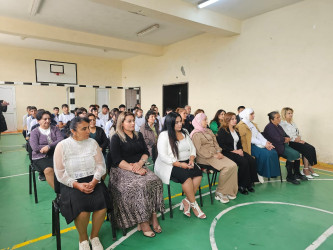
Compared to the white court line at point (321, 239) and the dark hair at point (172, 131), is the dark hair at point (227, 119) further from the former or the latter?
the white court line at point (321, 239)

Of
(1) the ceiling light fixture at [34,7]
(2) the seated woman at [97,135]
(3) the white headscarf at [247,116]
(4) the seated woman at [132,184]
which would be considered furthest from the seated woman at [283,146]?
(1) the ceiling light fixture at [34,7]

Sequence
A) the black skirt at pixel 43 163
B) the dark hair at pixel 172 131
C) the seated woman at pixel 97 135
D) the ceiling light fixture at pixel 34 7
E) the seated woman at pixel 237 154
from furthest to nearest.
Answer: the ceiling light fixture at pixel 34 7 → the seated woman at pixel 97 135 → the seated woman at pixel 237 154 → the black skirt at pixel 43 163 → the dark hair at pixel 172 131

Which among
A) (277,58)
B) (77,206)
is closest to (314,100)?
(277,58)

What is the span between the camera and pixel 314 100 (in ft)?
15.5

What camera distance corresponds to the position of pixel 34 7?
518 cm

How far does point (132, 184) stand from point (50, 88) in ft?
33.6

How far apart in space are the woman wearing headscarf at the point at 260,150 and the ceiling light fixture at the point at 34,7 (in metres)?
5.13

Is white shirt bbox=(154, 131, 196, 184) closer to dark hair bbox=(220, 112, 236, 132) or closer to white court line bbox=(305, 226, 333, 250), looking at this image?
dark hair bbox=(220, 112, 236, 132)

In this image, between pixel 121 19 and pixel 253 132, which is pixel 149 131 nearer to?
pixel 253 132

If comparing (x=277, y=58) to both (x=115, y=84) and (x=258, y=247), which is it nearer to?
(x=258, y=247)

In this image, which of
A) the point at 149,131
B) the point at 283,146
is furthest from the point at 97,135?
the point at 283,146

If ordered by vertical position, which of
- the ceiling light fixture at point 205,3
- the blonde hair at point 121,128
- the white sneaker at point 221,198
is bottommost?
the white sneaker at point 221,198

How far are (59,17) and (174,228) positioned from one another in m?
6.10

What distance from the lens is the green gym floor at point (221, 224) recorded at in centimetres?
207
